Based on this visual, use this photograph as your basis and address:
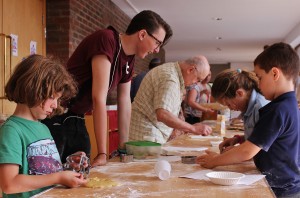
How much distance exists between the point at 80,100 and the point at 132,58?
1.28 feet

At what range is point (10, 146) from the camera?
1.30 m

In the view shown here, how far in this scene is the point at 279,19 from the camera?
8.12 meters

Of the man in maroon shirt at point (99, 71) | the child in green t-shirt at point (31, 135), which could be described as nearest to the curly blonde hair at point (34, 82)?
the child in green t-shirt at point (31, 135)

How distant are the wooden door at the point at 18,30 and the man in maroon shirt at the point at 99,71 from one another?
6.10ft

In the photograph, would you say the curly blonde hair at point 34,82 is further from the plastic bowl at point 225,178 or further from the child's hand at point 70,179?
the plastic bowl at point 225,178

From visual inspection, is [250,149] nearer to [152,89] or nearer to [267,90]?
[267,90]

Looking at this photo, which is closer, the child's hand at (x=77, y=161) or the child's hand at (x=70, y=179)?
the child's hand at (x=70, y=179)

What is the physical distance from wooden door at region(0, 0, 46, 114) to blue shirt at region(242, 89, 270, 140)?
243 centimetres

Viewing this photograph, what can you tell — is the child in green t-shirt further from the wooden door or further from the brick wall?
the brick wall

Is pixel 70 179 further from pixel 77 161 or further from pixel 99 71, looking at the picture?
pixel 99 71

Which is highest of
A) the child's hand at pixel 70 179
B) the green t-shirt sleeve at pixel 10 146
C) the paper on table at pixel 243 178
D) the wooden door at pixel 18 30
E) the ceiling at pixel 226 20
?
the ceiling at pixel 226 20

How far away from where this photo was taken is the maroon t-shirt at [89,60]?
6.36 ft

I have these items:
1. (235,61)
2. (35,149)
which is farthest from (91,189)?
(235,61)

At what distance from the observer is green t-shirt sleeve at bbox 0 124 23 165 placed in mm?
1267
